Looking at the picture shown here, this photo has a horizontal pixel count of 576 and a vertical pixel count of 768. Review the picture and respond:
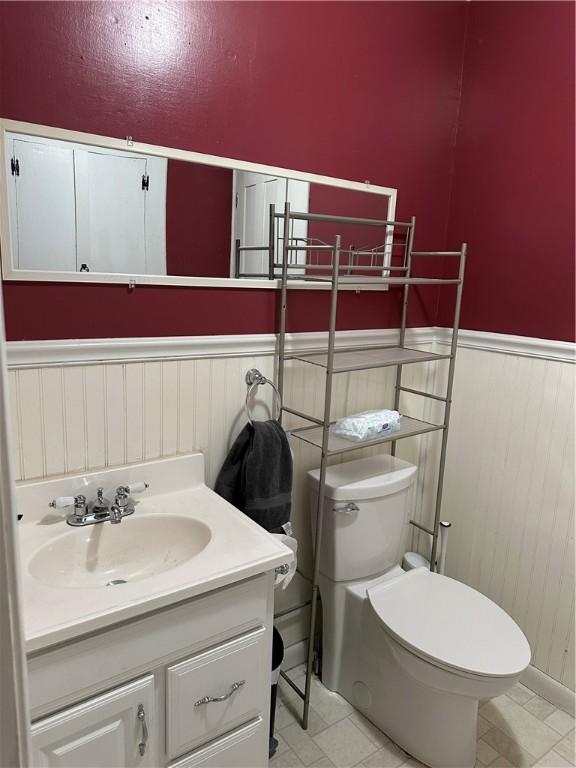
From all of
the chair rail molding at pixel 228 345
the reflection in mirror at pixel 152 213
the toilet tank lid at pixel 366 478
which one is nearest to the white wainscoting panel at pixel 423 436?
the chair rail molding at pixel 228 345

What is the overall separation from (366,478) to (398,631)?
18.5 inches

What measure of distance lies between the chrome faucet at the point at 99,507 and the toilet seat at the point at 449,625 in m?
0.81

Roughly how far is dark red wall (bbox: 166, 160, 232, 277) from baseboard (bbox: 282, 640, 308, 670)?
1.34 metres

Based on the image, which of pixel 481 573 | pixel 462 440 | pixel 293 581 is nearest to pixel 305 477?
pixel 293 581

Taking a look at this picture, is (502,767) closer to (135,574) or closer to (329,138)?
(135,574)

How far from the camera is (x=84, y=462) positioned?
144 cm

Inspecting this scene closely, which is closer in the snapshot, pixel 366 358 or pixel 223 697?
pixel 223 697

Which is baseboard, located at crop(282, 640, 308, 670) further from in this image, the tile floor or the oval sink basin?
the oval sink basin

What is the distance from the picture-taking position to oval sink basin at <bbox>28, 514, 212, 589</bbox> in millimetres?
1289

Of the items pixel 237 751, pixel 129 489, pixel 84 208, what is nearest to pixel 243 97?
pixel 84 208

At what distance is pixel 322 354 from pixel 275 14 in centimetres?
98

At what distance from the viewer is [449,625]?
62.7 inches

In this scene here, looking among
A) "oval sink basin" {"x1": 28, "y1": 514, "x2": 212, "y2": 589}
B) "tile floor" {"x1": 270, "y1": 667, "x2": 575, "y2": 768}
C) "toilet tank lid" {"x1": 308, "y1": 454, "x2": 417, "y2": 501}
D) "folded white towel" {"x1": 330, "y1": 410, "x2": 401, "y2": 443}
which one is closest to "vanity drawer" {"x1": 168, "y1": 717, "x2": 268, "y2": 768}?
"tile floor" {"x1": 270, "y1": 667, "x2": 575, "y2": 768}

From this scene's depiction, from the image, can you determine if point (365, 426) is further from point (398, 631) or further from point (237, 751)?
point (237, 751)
